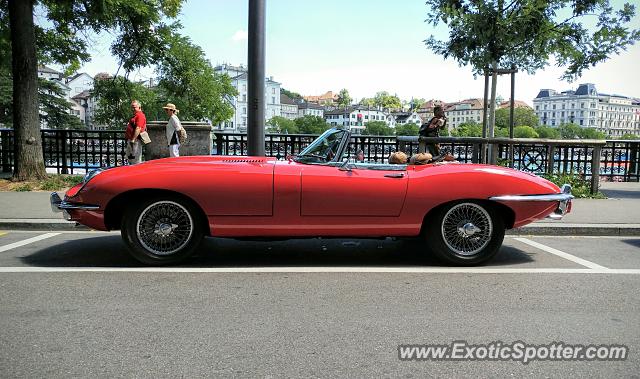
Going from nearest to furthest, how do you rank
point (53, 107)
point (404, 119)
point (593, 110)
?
point (53, 107), point (593, 110), point (404, 119)

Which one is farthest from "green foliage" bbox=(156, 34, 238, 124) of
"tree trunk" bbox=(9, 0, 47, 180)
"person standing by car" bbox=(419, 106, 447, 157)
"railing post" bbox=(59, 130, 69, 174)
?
"person standing by car" bbox=(419, 106, 447, 157)

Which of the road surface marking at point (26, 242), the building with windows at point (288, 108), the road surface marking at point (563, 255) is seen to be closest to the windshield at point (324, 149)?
the road surface marking at point (563, 255)

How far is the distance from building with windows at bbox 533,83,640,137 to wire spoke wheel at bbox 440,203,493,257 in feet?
522

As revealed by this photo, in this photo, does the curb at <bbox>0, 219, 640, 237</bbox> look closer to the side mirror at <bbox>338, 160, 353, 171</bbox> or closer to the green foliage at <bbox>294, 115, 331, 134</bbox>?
the side mirror at <bbox>338, 160, 353, 171</bbox>

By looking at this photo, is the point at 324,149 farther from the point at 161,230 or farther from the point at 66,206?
the point at 66,206

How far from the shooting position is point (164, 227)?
512 centimetres

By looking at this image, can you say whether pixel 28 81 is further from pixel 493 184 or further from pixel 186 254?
pixel 493 184

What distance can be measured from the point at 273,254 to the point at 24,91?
29.7 ft

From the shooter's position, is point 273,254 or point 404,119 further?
point 404,119

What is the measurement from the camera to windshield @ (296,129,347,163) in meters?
5.34

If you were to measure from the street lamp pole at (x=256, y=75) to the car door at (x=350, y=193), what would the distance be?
3107mm

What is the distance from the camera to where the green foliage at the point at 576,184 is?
10.8m

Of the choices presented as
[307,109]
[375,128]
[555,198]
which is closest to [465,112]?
[375,128]

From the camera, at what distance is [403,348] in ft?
10.4
